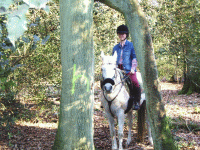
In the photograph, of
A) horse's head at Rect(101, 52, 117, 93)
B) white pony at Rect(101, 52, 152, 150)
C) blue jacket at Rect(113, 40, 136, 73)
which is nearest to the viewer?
horse's head at Rect(101, 52, 117, 93)

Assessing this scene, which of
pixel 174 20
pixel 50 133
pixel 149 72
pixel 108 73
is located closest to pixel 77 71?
pixel 149 72

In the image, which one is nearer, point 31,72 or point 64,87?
point 64,87

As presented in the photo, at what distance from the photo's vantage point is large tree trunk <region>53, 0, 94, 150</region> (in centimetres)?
381

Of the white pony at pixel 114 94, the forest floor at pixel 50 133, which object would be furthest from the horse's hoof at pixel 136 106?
the forest floor at pixel 50 133

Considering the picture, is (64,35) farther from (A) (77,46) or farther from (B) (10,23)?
(B) (10,23)

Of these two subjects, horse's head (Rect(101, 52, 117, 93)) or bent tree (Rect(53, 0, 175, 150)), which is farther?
horse's head (Rect(101, 52, 117, 93))

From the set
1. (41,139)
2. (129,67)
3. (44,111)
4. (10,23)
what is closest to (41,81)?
(44,111)

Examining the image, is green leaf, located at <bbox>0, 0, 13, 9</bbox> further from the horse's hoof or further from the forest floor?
the horse's hoof

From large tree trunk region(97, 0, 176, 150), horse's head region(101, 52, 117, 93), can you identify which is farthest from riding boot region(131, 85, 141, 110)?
large tree trunk region(97, 0, 176, 150)

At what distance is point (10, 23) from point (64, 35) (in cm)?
304

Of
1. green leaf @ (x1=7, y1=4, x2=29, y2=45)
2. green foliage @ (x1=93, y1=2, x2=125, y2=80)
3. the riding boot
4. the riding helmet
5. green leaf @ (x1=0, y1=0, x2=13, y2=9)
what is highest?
green foliage @ (x1=93, y1=2, x2=125, y2=80)

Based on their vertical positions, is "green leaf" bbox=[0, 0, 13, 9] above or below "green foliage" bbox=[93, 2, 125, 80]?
below

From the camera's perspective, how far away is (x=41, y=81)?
26.5 feet

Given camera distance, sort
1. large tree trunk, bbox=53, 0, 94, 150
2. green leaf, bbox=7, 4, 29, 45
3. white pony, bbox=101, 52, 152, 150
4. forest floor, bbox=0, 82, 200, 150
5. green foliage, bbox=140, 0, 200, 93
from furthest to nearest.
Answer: green foliage, bbox=140, 0, 200, 93, forest floor, bbox=0, 82, 200, 150, white pony, bbox=101, 52, 152, 150, large tree trunk, bbox=53, 0, 94, 150, green leaf, bbox=7, 4, 29, 45
